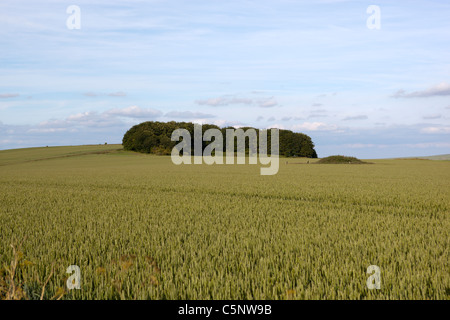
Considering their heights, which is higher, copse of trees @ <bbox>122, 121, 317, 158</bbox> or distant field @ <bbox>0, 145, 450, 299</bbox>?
copse of trees @ <bbox>122, 121, 317, 158</bbox>

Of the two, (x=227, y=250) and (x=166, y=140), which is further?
(x=166, y=140)

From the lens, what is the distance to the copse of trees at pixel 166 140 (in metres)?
79.6

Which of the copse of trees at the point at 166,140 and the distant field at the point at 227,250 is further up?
the copse of trees at the point at 166,140

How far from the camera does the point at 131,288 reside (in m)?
4.84

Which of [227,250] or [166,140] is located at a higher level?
[166,140]

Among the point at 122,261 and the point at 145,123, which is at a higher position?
the point at 145,123

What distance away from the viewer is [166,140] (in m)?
79.8

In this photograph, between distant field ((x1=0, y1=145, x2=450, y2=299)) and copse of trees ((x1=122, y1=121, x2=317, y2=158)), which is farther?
copse of trees ((x1=122, y1=121, x2=317, y2=158))

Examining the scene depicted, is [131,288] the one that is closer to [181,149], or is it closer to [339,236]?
[339,236]

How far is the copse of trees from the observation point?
79562 millimetres

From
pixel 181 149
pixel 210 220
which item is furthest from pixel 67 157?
pixel 210 220

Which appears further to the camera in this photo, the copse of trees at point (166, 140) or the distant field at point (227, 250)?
the copse of trees at point (166, 140)

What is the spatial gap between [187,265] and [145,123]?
3439 inches
